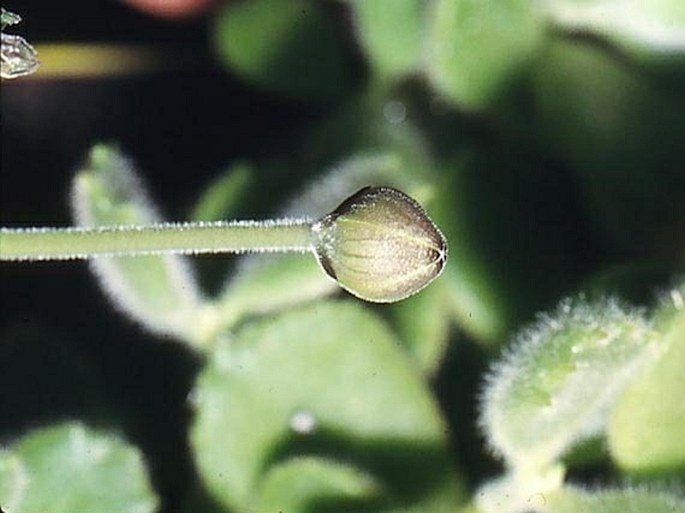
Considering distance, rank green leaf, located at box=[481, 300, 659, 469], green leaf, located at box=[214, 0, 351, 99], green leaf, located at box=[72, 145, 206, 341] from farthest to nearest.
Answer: green leaf, located at box=[214, 0, 351, 99] < green leaf, located at box=[72, 145, 206, 341] < green leaf, located at box=[481, 300, 659, 469]

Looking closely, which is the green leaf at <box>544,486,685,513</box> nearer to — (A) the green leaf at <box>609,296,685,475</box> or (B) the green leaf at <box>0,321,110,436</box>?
(A) the green leaf at <box>609,296,685,475</box>

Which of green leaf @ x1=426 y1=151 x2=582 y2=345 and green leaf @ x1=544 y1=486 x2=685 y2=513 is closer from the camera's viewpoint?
green leaf @ x1=544 y1=486 x2=685 y2=513

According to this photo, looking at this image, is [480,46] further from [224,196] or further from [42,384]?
[42,384]

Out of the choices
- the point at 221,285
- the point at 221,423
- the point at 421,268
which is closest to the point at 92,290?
the point at 221,285

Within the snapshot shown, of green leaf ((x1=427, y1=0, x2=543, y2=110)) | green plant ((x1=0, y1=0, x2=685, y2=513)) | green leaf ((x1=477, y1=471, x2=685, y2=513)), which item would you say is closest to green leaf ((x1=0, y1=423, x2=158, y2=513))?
green plant ((x1=0, y1=0, x2=685, y2=513))

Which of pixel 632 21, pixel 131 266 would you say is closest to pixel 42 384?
pixel 131 266

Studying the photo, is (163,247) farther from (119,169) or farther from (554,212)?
(554,212)
